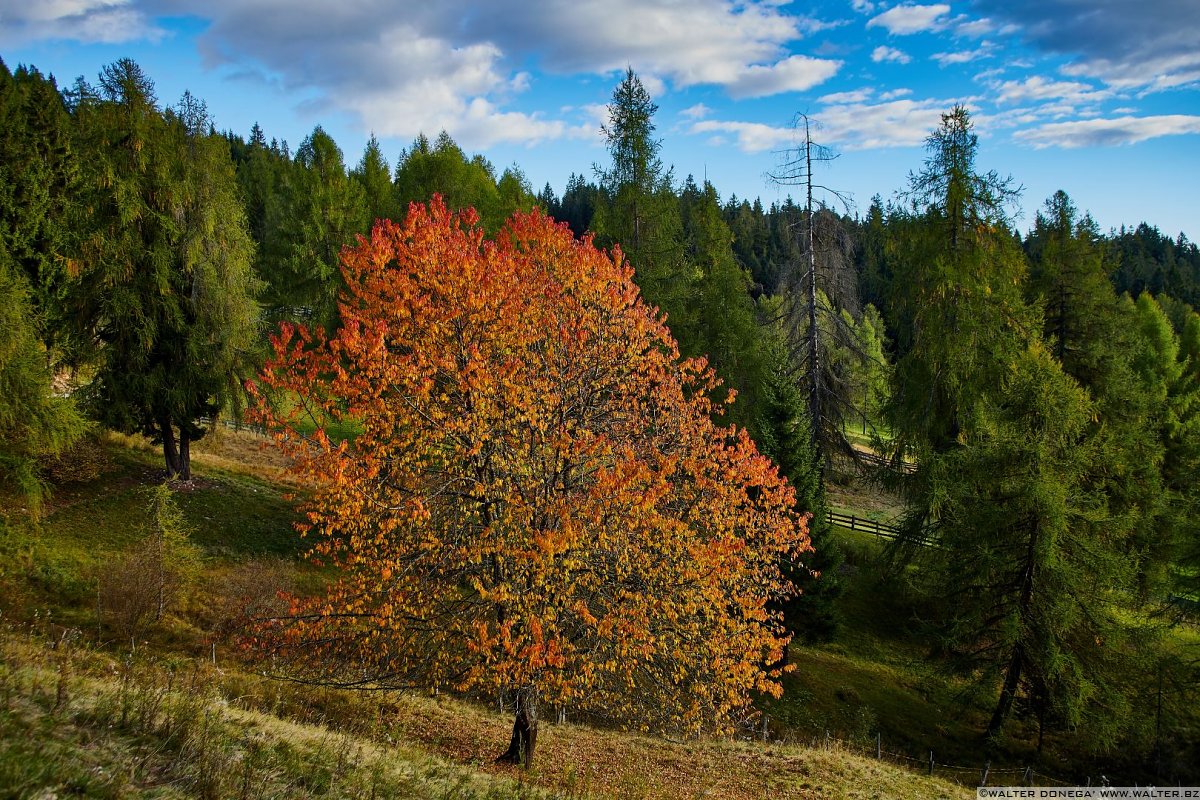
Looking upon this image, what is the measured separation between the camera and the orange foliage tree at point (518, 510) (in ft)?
34.2

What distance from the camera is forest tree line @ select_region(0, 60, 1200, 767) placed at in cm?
1877

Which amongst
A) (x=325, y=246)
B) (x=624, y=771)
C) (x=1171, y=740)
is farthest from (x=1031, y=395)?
(x=325, y=246)

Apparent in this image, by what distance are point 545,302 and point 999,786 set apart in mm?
17340

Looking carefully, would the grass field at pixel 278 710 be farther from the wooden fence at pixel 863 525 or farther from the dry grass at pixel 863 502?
the dry grass at pixel 863 502

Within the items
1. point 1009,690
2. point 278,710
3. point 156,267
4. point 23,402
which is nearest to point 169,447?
point 156,267

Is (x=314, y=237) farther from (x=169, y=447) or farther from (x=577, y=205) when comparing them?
(x=577, y=205)

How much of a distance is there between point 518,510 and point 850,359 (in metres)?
20.8

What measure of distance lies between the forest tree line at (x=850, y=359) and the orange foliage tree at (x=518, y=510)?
10.6m

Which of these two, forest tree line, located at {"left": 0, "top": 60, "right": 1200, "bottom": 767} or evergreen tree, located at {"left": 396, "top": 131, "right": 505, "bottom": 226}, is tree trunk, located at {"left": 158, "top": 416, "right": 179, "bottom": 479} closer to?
forest tree line, located at {"left": 0, "top": 60, "right": 1200, "bottom": 767}

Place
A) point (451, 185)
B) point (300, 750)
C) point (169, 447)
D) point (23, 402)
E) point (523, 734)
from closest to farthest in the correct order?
point (300, 750) < point (523, 734) < point (23, 402) < point (169, 447) < point (451, 185)

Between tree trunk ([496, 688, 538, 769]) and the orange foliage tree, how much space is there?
44 millimetres

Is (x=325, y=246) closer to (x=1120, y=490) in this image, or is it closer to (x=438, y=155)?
(x=438, y=155)

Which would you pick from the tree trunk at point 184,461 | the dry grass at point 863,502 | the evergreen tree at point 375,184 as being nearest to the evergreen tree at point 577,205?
the evergreen tree at point 375,184

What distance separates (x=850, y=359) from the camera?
1073 inches
